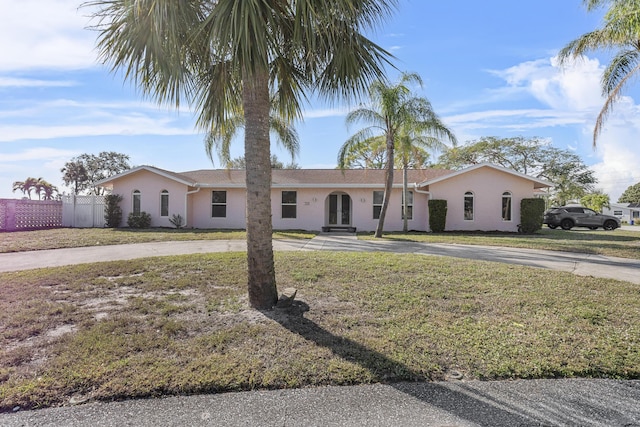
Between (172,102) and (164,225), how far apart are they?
49.7 ft

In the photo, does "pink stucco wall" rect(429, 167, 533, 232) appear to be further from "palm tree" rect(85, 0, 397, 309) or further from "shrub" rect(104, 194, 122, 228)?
"shrub" rect(104, 194, 122, 228)

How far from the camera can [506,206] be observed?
18.1 m

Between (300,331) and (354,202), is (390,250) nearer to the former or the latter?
(300,331)

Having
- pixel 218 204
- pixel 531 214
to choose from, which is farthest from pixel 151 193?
pixel 531 214

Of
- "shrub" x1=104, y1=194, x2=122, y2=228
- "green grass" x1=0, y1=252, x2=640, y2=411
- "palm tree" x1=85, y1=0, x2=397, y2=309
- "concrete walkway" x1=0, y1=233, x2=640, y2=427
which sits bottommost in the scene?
"concrete walkway" x1=0, y1=233, x2=640, y2=427

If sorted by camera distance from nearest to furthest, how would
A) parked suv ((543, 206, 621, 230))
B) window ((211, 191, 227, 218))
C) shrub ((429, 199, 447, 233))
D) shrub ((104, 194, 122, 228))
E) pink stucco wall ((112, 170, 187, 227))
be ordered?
shrub ((429, 199, 447, 233))
shrub ((104, 194, 122, 228))
pink stucco wall ((112, 170, 187, 227))
window ((211, 191, 227, 218))
parked suv ((543, 206, 621, 230))

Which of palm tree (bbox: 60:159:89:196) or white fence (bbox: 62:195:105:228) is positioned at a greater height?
palm tree (bbox: 60:159:89:196)

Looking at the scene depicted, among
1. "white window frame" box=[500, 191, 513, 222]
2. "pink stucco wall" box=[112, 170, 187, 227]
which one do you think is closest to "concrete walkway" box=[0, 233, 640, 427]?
"white window frame" box=[500, 191, 513, 222]

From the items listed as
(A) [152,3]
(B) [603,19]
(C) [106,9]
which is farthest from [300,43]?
(B) [603,19]

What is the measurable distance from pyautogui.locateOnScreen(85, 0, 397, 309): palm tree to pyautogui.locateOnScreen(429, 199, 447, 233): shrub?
43.6 feet

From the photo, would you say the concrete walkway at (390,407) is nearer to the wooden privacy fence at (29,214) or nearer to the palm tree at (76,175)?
the wooden privacy fence at (29,214)

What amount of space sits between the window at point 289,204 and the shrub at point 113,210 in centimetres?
893

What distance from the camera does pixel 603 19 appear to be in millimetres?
12430

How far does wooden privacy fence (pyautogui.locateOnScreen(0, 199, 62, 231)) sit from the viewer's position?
55.1 ft
